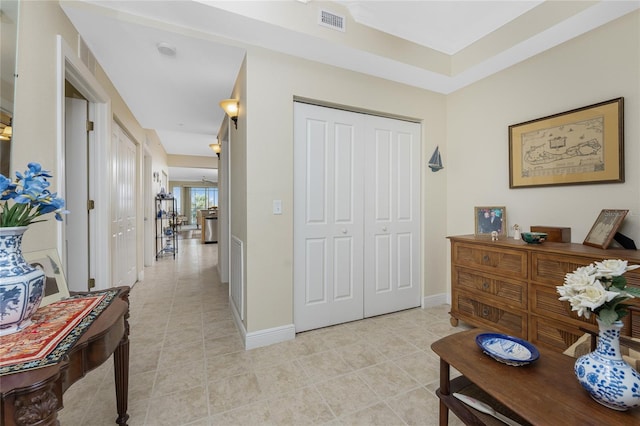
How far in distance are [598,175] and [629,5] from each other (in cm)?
116

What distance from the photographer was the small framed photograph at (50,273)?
4.19 feet

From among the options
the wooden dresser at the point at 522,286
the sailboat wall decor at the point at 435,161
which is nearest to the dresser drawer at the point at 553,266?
the wooden dresser at the point at 522,286

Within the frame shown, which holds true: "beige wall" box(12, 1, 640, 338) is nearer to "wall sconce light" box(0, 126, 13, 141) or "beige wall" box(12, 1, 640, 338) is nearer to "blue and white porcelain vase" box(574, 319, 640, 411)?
"wall sconce light" box(0, 126, 13, 141)

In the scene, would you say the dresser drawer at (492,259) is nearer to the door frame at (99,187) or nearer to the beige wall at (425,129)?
the beige wall at (425,129)

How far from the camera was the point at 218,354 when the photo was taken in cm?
221

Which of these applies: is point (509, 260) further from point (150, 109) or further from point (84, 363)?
point (150, 109)

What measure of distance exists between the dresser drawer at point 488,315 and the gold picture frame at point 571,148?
117cm

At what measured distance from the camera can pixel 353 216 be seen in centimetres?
279

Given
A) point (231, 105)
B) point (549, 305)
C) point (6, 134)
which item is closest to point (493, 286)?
point (549, 305)

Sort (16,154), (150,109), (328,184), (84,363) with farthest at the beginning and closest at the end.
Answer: (150,109), (328,184), (16,154), (84,363)

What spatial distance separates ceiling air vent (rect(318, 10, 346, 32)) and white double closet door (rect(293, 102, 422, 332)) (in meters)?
0.66

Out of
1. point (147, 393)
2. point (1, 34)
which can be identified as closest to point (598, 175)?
point (147, 393)

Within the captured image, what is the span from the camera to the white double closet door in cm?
256

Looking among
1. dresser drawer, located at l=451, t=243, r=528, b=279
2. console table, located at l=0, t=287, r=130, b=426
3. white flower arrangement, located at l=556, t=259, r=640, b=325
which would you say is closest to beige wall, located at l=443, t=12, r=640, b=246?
dresser drawer, located at l=451, t=243, r=528, b=279
